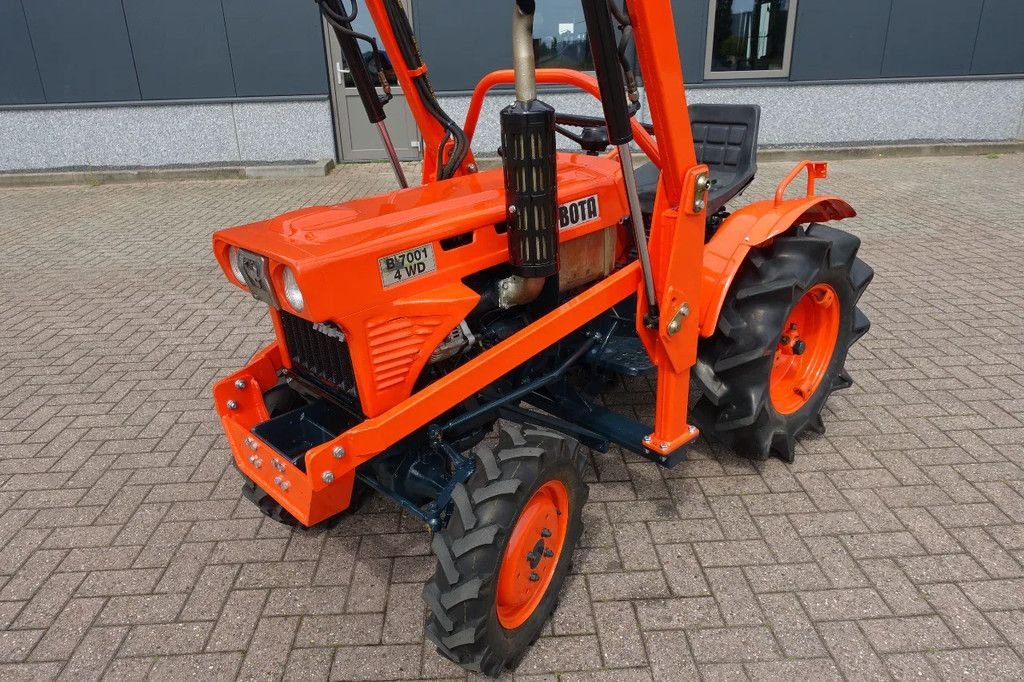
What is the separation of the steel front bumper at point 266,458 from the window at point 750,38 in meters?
8.27

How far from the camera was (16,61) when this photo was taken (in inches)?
354

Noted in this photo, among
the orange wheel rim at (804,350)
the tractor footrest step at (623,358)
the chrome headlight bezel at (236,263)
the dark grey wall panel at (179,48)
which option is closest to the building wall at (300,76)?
the dark grey wall panel at (179,48)

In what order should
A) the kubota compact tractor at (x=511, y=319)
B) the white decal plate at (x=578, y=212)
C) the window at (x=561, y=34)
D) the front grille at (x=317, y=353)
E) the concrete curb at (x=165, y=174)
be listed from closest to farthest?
the kubota compact tractor at (x=511, y=319), the front grille at (x=317, y=353), the white decal plate at (x=578, y=212), the window at (x=561, y=34), the concrete curb at (x=165, y=174)

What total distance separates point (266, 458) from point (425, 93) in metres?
1.56

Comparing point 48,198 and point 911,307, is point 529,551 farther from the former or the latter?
point 48,198

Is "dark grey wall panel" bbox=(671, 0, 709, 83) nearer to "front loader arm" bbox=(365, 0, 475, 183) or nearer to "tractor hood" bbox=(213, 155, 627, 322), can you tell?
"front loader arm" bbox=(365, 0, 475, 183)

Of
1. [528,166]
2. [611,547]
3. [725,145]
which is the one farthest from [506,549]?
[725,145]

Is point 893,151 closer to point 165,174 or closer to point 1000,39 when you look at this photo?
point 1000,39

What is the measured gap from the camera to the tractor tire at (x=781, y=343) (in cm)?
270

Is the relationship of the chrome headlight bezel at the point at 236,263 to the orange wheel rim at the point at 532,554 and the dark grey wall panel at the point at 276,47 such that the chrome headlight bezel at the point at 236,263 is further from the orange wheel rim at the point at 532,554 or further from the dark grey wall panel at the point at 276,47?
the dark grey wall panel at the point at 276,47

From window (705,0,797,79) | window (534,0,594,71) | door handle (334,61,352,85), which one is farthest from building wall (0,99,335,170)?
window (705,0,797,79)

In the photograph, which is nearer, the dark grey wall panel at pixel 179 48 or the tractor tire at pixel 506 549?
the tractor tire at pixel 506 549

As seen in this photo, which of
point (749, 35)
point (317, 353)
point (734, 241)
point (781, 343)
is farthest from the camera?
point (749, 35)

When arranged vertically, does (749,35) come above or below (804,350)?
above
